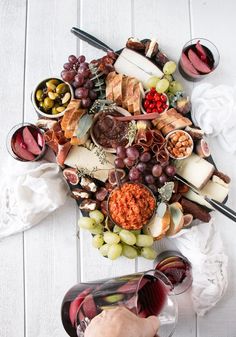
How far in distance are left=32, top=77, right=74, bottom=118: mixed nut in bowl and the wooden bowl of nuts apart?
268 mm

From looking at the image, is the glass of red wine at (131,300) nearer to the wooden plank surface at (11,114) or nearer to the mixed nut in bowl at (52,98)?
the wooden plank surface at (11,114)

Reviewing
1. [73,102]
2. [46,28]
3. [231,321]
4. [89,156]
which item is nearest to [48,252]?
[89,156]

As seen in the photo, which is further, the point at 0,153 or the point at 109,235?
the point at 0,153

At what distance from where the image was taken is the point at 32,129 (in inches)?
42.6

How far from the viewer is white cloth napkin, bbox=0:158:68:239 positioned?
3.51 feet

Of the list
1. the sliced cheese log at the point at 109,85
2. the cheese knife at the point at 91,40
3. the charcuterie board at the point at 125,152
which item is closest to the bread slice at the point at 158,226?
the charcuterie board at the point at 125,152

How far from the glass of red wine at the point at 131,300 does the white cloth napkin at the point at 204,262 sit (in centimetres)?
27

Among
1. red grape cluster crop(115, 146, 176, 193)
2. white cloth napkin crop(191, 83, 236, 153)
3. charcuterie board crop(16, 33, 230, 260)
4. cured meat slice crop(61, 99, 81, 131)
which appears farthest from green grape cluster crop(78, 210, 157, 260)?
white cloth napkin crop(191, 83, 236, 153)

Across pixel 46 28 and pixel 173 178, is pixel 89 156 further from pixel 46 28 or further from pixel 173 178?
pixel 46 28

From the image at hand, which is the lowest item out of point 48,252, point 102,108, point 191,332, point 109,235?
point 191,332

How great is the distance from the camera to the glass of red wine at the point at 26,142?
42.4 inches

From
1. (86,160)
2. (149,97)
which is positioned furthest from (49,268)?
(149,97)

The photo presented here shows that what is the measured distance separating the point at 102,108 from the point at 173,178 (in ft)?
0.81

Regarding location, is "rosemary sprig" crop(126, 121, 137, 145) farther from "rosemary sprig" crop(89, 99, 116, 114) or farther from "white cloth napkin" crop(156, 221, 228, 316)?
"white cloth napkin" crop(156, 221, 228, 316)
